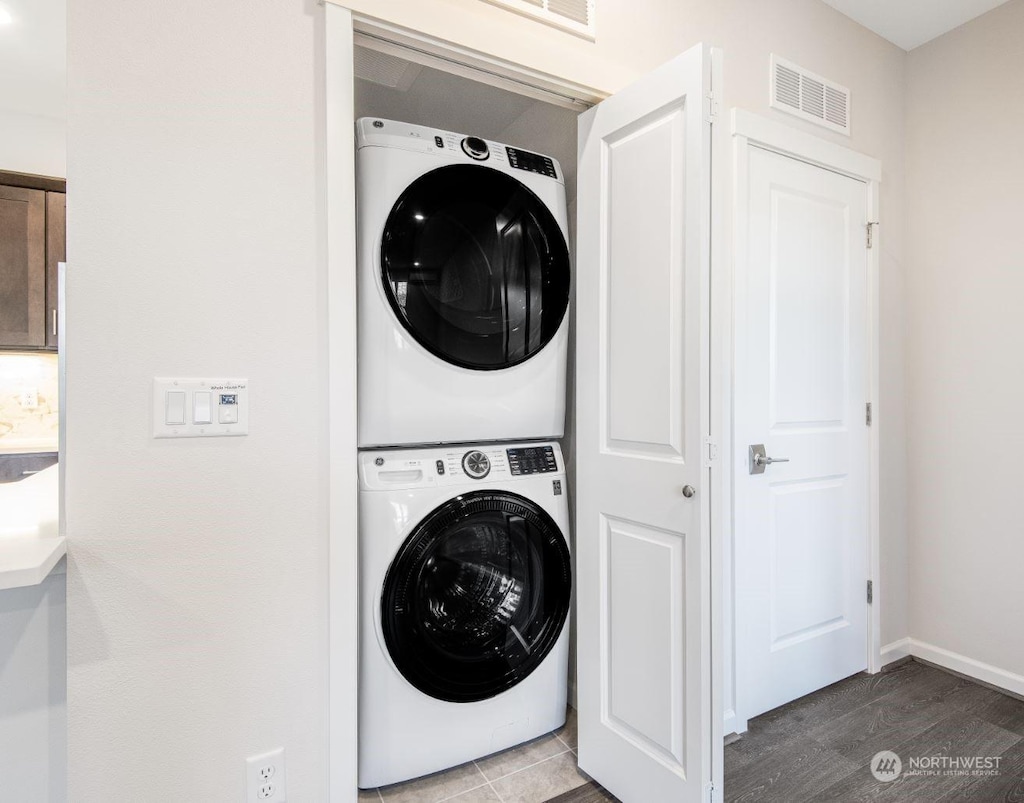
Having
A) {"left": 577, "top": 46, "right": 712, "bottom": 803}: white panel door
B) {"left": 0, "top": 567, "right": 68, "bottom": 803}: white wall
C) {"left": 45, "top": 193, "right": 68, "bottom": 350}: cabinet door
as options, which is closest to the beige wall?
{"left": 0, "top": 567, "right": 68, "bottom": 803}: white wall

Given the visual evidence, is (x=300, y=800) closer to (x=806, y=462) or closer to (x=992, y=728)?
(x=806, y=462)

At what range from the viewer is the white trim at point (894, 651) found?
248 centimetres

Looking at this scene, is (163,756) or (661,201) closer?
(163,756)

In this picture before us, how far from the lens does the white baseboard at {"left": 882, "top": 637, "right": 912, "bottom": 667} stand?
2490mm

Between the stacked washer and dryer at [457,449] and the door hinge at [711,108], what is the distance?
627mm

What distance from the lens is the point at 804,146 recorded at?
86.0 inches

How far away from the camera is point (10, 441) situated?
142 centimetres

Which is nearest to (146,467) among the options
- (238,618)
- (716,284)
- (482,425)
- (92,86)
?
(238,618)

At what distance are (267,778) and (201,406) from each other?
2.86 ft

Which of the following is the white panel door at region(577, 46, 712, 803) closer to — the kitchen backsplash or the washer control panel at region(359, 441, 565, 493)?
the washer control panel at region(359, 441, 565, 493)

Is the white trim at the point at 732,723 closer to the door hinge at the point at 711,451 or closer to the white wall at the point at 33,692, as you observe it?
the door hinge at the point at 711,451

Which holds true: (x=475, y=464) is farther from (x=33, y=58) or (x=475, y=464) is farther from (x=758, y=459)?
(x=33, y=58)

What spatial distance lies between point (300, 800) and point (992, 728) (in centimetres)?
235

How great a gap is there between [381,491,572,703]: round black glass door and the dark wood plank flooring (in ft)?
2.50
